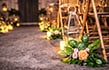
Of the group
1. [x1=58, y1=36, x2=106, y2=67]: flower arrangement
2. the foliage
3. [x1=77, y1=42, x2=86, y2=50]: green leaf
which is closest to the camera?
[x1=58, y1=36, x2=106, y2=67]: flower arrangement

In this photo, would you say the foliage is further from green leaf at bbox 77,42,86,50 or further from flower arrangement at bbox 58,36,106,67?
green leaf at bbox 77,42,86,50

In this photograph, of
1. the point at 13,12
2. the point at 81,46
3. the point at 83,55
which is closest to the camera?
the point at 83,55

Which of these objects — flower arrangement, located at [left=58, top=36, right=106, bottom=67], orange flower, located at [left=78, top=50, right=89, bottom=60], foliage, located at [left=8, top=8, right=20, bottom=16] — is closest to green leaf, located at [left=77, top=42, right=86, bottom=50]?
flower arrangement, located at [left=58, top=36, right=106, bottom=67]

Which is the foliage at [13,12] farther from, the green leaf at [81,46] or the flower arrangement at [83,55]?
the green leaf at [81,46]

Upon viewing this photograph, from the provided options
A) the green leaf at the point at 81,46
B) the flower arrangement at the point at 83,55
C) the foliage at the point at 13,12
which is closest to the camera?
the flower arrangement at the point at 83,55

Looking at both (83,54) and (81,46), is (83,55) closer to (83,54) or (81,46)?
(83,54)

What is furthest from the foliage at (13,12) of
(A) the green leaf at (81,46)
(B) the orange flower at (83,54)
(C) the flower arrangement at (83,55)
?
(B) the orange flower at (83,54)

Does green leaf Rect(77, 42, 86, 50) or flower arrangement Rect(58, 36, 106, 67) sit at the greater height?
green leaf Rect(77, 42, 86, 50)

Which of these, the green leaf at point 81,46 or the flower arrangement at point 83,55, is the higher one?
the green leaf at point 81,46

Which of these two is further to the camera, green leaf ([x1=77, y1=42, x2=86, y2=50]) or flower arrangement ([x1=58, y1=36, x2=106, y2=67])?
green leaf ([x1=77, y1=42, x2=86, y2=50])

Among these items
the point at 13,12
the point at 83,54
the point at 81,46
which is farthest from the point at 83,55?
the point at 13,12

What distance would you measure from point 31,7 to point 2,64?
13586 millimetres

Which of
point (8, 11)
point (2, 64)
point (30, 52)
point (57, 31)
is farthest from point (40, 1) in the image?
point (2, 64)

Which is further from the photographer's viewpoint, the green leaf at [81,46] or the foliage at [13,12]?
the foliage at [13,12]
